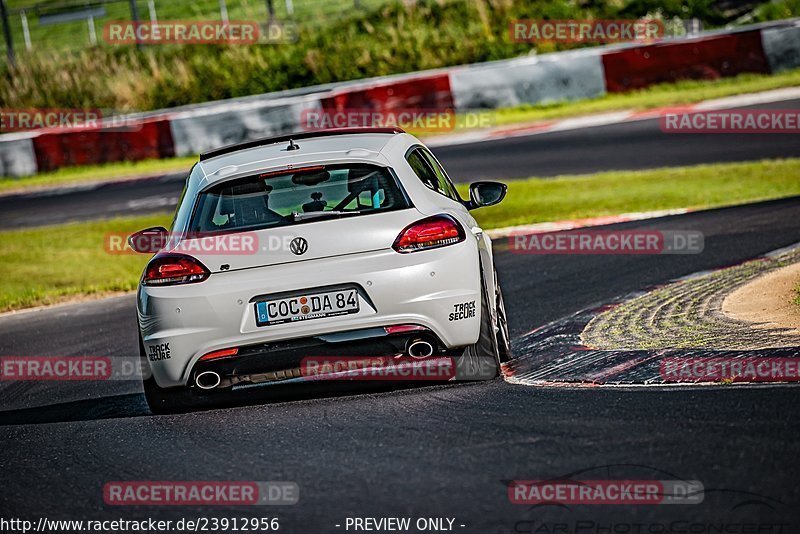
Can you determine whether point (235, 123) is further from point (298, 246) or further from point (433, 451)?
point (433, 451)

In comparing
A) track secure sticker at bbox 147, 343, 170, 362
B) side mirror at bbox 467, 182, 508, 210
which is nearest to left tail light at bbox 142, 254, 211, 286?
track secure sticker at bbox 147, 343, 170, 362

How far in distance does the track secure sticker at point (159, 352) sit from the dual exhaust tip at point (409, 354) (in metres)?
0.20

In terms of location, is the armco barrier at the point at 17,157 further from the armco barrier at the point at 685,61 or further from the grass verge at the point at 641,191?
the grass verge at the point at 641,191

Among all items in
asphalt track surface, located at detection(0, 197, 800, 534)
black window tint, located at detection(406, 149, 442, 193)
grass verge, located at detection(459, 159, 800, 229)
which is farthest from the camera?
grass verge, located at detection(459, 159, 800, 229)

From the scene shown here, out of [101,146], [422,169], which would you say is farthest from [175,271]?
[101,146]

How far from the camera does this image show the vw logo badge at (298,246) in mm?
6664

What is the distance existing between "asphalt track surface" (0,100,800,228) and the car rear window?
1141cm

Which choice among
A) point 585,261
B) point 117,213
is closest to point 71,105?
point 117,213

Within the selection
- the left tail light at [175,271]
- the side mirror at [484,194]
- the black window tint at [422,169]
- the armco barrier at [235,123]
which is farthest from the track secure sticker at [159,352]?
the armco barrier at [235,123]

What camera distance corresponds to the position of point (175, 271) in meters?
6.75

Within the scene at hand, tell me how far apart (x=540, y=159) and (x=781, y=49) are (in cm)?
713

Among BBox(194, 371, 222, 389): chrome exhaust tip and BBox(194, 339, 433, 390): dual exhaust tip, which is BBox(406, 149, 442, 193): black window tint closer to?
BBox(194, 339, 433, 390): dual exhaust tip

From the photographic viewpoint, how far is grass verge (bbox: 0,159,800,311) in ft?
48.2

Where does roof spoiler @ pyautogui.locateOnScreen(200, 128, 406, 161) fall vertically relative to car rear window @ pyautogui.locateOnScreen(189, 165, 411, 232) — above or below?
above
